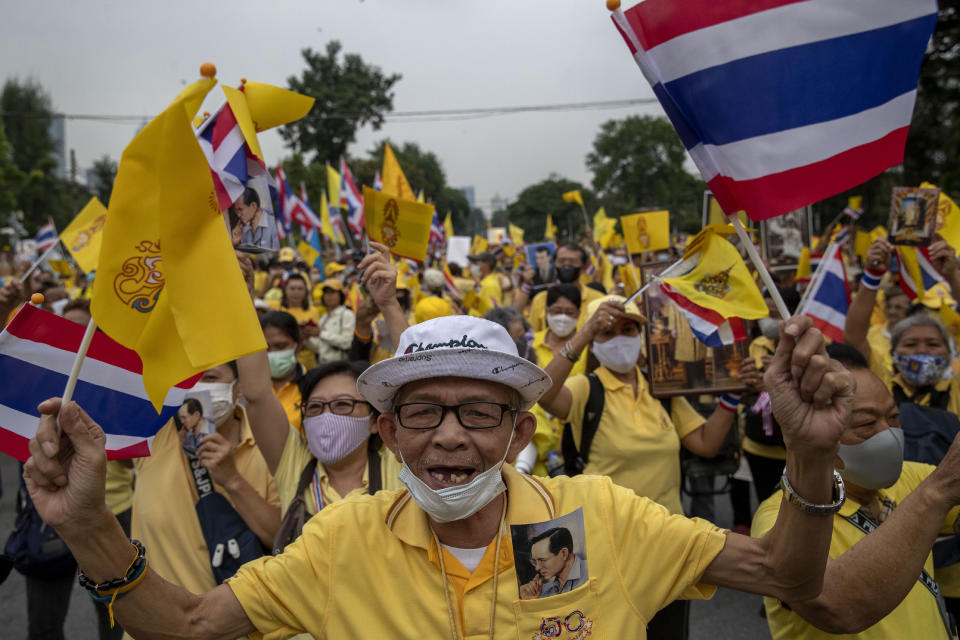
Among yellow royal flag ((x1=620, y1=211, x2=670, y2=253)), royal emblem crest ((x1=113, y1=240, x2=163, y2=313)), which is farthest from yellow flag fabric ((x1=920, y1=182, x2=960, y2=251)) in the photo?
royal emblem crest ((x1=113, y1=240, x2=163, y2=313))

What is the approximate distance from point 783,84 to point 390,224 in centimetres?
289

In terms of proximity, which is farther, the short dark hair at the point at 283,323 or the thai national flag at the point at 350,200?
the thai national flag at the point at 350,200

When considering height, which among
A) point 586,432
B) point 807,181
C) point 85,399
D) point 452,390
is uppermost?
point 807,181

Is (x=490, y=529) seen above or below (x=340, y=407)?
below

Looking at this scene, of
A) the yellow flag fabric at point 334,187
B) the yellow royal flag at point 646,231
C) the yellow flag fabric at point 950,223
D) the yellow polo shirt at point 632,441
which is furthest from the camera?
the yellow flag fabric at point 334,187

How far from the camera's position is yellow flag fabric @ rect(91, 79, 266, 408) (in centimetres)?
167

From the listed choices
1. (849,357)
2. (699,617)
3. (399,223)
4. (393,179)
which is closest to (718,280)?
(849,357)

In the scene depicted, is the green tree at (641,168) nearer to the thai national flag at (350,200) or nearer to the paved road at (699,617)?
the thai national flag at (350,200)

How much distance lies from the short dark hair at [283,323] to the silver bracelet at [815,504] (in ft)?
10.9

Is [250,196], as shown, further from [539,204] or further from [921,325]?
[539,204]

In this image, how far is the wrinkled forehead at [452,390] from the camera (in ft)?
5.81

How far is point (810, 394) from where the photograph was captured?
1498mm

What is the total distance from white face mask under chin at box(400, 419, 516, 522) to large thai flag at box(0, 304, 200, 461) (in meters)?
1.22

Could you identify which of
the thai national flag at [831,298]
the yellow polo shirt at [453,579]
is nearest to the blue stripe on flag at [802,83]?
the yellow polo shirt at [453,579]
